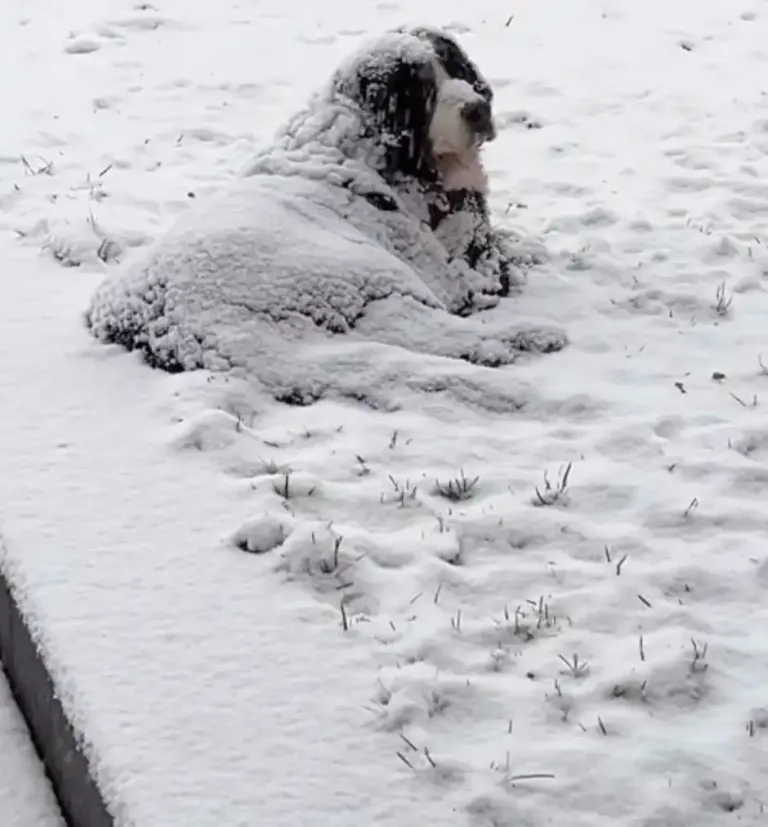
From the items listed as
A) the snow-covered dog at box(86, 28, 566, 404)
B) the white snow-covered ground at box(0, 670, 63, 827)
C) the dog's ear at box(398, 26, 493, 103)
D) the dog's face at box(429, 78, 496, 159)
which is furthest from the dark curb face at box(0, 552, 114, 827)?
the dog's ear at box(398, 26, 493, 103)

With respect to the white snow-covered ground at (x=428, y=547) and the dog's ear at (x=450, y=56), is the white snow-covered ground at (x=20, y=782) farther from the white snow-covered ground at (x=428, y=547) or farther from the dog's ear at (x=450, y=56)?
the dog's ear at (x=450, y=56)

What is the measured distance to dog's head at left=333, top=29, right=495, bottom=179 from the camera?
473cm

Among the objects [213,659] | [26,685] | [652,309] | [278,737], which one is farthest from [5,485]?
[652,309]

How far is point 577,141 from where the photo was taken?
698 cm

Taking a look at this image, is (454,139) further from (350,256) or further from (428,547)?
(428,547)

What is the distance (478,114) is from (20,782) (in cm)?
319

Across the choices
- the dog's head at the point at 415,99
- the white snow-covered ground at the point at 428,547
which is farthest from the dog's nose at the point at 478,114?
the white snow-covered ground at the point at 428,547

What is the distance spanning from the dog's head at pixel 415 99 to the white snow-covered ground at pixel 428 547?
767mm

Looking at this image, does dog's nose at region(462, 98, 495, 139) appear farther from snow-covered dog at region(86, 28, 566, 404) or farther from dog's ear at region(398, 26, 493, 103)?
dog's ear at region(398, 26, 493, 103)

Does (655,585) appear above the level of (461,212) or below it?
below

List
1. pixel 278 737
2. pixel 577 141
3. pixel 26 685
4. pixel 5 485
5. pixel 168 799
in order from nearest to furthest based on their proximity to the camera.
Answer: pixel 168 799 < pixel 278 737 < pixel 26 685 < pixel 5 485 < pixel 577 141

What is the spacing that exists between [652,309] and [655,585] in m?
2.02

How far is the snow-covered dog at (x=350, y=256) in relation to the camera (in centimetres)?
420

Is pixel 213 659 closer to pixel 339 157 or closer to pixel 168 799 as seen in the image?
pixel 168 799
